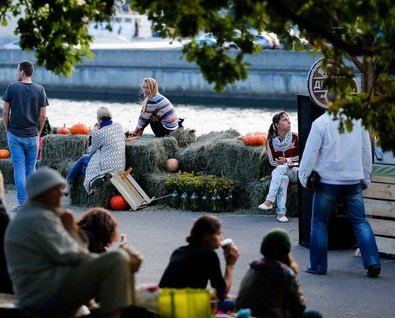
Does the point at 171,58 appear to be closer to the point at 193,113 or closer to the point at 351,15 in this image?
the point at 193,113

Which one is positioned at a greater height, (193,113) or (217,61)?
(217,61)

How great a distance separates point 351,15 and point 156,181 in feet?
29.1

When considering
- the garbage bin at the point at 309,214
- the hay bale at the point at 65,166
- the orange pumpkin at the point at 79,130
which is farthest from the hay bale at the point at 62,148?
the garbage bin at the point at 309,214

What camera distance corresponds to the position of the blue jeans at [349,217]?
471 inches

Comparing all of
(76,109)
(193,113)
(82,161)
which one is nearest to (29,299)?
(82,161)

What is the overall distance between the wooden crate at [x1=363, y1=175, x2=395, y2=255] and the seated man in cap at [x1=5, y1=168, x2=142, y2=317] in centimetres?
565

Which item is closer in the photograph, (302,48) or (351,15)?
(351,15)

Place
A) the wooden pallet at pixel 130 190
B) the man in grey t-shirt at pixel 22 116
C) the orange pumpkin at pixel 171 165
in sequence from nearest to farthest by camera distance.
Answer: the man in grey t-shirt at pixel 22 116 < the wooden pallet at pixel 130 190 < the orange pumpkin at pixel 171 165

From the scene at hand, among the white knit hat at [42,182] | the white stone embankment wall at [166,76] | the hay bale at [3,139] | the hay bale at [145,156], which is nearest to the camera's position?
the white knit hat at [42,182]

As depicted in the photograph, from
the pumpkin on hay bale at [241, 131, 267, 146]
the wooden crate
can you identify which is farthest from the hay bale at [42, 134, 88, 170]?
the wooden crate

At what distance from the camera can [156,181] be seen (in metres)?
16.5

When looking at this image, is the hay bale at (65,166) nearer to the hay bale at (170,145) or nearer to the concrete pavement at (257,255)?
the concrete pavement at (257,255)

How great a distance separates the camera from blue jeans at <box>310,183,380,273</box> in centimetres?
1196

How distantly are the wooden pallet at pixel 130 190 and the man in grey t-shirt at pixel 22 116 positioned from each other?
1199 mm
